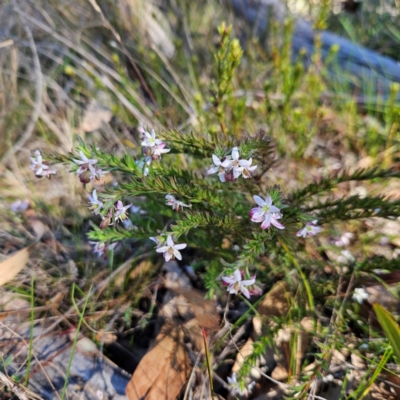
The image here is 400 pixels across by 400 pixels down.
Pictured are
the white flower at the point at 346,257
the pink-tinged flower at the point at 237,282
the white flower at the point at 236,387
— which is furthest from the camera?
the white flower at the point at 346,257

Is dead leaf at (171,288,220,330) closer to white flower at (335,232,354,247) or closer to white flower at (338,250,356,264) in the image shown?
white flower at (338,250,356,264)

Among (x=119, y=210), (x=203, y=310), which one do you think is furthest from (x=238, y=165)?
(x=203, y=310)

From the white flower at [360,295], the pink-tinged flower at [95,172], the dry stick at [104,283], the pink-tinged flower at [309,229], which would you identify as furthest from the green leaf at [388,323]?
the dry stick at [104,283]

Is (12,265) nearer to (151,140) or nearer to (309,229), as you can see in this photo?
(151,140)

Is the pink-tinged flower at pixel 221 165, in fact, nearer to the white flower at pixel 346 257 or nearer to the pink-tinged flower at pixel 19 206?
the white flower at pixel 346 257

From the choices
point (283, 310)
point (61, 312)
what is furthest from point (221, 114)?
point (61, 312)

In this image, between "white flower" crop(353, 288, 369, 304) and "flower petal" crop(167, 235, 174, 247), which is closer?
"flower petal" crop(167, 235, 174, 247)

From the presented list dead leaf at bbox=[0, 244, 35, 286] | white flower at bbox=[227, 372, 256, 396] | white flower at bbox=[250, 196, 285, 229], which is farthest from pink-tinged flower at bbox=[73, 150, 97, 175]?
white flower at bbox=[227, 372, 256, 396]
